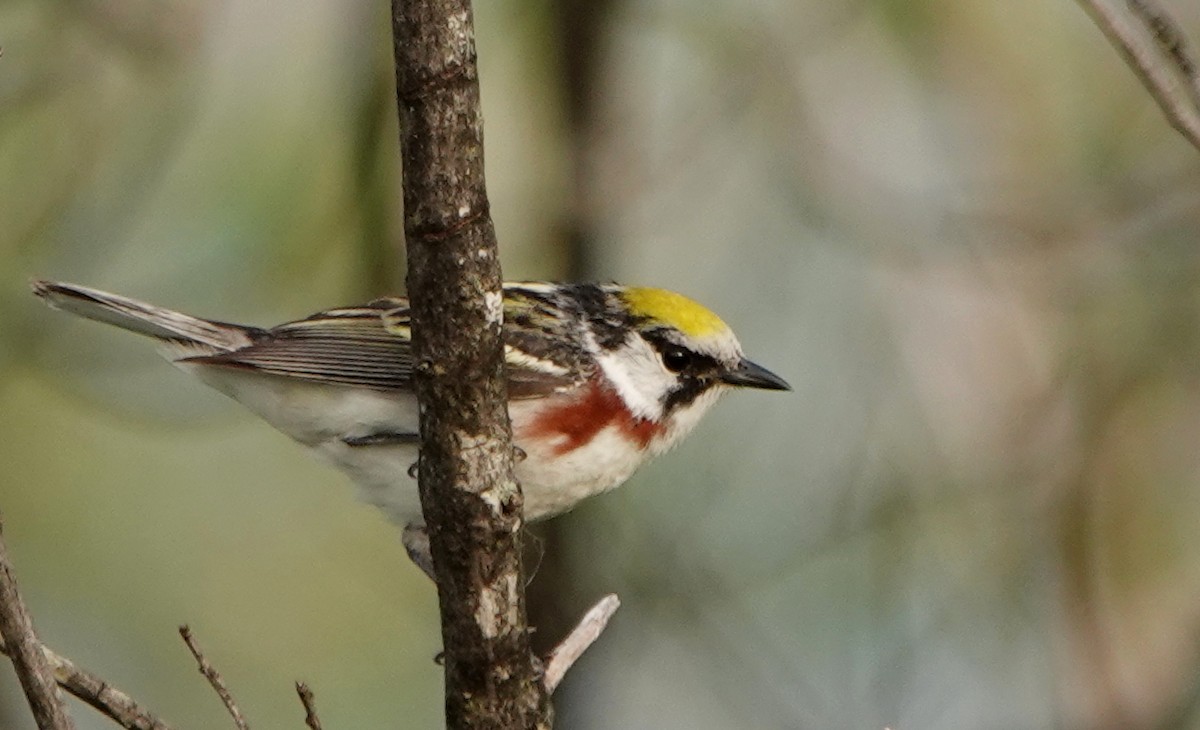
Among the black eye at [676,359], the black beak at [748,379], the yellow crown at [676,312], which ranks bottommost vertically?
the black beak at [748,379]

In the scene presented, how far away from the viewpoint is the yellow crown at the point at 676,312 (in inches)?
203

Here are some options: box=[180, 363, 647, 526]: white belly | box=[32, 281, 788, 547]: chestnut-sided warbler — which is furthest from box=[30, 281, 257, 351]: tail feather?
box=[180, 363, 647, 526]: white belly

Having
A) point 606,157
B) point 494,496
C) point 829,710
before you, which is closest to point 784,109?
point 606,157

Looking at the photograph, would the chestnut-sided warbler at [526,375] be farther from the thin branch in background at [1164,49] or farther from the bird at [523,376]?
the thin branch in background at [1164,49]

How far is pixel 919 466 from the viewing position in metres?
7.06

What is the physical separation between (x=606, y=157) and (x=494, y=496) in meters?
4.58

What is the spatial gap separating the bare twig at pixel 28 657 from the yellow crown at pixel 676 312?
2.84 metres

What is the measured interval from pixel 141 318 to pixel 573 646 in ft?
6.48

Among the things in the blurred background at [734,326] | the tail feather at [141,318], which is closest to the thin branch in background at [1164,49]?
the tail feather at [141,318]

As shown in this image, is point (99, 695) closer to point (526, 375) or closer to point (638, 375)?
point (526, 375)

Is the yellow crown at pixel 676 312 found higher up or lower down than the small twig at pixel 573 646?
higher up

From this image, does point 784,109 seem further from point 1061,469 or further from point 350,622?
point 350,622

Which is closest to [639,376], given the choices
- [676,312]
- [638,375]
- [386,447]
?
[638,375]

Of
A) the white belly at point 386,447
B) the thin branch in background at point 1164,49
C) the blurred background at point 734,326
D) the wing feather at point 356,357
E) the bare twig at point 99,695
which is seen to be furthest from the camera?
the blurred background at point 734,326
